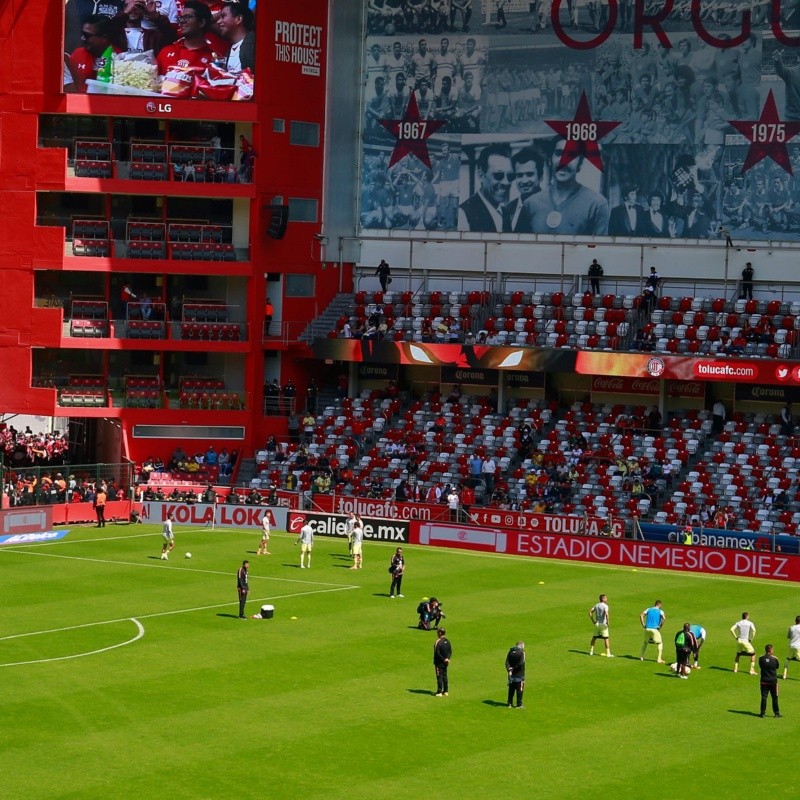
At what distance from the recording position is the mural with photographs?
65.9m

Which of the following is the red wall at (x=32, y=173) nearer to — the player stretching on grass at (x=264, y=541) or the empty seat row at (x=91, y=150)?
the empty seat row at (x=91, y=150)

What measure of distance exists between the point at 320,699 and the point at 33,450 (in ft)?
118

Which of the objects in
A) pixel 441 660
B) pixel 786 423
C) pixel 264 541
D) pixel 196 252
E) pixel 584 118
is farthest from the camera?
pixel 584 118

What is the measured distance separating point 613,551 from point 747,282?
15.8 m

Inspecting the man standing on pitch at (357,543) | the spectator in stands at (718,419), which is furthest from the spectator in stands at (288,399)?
the spectator in stands at (718,419)

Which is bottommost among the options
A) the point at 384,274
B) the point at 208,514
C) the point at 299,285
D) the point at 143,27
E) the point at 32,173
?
the point at 208,514

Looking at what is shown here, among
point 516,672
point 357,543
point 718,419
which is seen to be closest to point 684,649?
point 516,672

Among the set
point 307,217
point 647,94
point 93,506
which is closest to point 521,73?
point 647,94

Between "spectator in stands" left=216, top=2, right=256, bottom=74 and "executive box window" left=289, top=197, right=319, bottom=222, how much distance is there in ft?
20.5

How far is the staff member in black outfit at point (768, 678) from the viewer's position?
3300 centimetres

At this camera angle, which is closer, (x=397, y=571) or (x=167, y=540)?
(x=397, y=571)

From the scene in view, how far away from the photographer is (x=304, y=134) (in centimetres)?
7056

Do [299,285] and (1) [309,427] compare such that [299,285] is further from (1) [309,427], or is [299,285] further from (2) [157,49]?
(2) [157,49]

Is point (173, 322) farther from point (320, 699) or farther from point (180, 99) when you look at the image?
point (320, 699)
